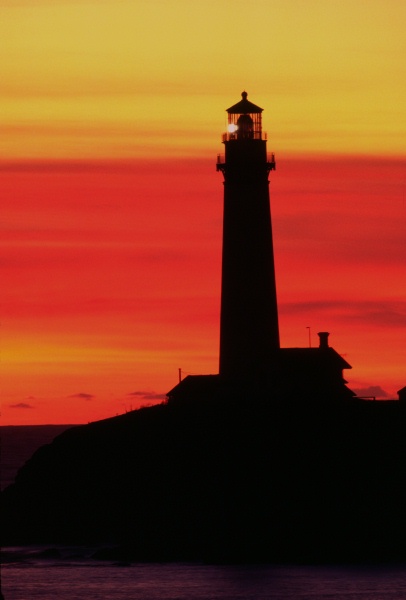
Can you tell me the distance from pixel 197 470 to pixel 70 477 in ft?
19.7

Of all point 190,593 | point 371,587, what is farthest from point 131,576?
point 371,587

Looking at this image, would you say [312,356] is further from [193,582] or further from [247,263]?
[193,582]

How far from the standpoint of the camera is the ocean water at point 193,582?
55594 mm

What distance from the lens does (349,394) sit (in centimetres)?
7231

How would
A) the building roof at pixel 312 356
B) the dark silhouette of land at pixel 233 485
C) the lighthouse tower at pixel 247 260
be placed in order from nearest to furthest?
the dark silhouette of land at pixel 233 485 → the lighthouse tower at pixel 247 260 → the building roof at pixel 312 356

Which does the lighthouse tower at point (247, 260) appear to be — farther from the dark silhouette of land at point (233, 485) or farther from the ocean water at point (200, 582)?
the ocean water at point (200, 582)

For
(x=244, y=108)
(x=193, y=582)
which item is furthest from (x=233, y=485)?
(x=244, y=108)

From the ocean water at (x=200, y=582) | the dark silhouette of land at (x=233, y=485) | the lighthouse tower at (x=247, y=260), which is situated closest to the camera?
the ocean water at (x=200, y=582)

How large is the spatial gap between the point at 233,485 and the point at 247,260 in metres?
8.24

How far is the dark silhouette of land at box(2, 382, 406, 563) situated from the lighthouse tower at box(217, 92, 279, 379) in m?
2.40

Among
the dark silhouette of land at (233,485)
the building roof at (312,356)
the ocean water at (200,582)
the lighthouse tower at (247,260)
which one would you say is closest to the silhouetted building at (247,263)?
the lighthouse tower at (247,260)

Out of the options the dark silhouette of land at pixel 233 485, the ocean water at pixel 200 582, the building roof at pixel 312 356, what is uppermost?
the building roof at pixel 312 356

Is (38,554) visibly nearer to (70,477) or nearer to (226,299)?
(70,477)

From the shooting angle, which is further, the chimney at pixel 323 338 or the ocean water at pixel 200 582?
the chimney at pixel 323 338
